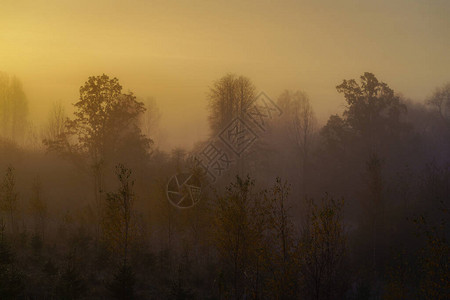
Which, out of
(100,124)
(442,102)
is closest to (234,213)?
(100,124)

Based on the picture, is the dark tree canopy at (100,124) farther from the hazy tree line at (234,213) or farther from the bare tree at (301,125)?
the bare tree at (301,125)

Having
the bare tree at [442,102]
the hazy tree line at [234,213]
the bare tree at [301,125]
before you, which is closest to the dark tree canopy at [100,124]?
the hazy tree line at [234,213]

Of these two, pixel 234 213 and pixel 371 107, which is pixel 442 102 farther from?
pixel 234 213

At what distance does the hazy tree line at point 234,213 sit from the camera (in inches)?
711

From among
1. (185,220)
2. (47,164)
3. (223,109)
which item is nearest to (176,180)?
(185,220)

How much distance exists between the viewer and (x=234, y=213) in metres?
18.2

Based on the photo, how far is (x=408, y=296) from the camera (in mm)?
22344

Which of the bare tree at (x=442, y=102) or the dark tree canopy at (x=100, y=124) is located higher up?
the bare tree at (x=442, y=102)

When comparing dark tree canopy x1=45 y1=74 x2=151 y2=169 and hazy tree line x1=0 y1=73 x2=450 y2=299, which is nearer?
hazy tree line x1=0 y1=73 x2=450 y2=299

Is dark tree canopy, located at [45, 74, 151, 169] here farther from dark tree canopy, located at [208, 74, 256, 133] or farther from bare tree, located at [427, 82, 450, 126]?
bare tree, located at [427, 82, 450, 126]

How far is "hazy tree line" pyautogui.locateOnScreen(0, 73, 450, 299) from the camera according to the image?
59.3 feet

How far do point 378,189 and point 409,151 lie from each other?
65.1 feet

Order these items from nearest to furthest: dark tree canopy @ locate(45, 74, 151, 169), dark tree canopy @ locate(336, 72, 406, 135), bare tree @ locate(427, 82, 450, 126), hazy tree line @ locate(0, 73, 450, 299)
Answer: hazy tree line @ locate(0, 73, 450, 299) < dark tree canopy @ locate(45, 74, 151, 169) < dark tree canopy @ locate(336, 72, 406, 135) < bare tree @ locate(427, 82, 450, 126)

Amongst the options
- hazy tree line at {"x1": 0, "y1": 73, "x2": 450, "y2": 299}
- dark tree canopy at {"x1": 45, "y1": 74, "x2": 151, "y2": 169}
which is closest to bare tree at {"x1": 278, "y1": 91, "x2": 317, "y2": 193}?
hazy tree line at {"x1": 0, "y1": 73, "x2": 450, "y2": 299}
